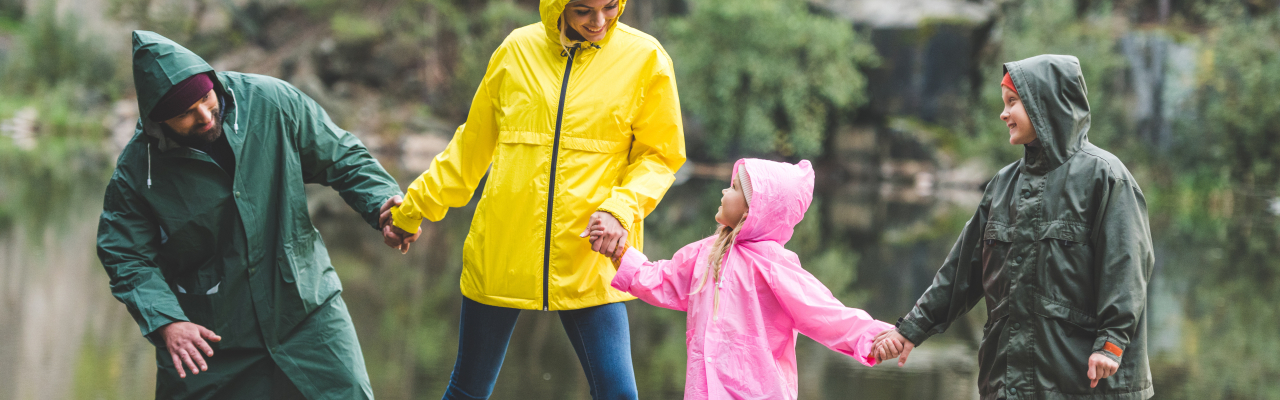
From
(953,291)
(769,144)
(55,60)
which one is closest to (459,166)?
(953,291)

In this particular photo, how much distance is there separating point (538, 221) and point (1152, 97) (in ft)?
82.4

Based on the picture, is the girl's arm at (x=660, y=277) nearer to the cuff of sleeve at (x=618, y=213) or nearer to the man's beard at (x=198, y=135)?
the cuff of sleeve at (x=618, y=213)

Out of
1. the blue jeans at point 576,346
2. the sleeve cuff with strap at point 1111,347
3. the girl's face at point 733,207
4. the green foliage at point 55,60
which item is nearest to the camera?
the sleeve cuff with strap at point 1111,347

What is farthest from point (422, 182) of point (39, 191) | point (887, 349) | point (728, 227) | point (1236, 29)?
point (1236, 29)

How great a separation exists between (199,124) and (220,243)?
0.32 meters

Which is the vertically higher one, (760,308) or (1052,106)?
(1052,106)

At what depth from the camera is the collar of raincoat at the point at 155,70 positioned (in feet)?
8.19

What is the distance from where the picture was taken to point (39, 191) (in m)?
12.2

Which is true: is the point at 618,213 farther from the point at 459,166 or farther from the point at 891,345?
the point at 891,345

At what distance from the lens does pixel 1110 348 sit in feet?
7.97

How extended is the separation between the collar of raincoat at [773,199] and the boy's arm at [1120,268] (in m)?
0.76

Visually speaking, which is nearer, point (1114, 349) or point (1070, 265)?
point (1114, 349)

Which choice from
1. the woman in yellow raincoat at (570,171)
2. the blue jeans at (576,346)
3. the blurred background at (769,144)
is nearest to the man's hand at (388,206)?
the woman in yellow raincoat at (570,171)

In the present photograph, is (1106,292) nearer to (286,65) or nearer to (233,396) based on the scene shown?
(233,396)
